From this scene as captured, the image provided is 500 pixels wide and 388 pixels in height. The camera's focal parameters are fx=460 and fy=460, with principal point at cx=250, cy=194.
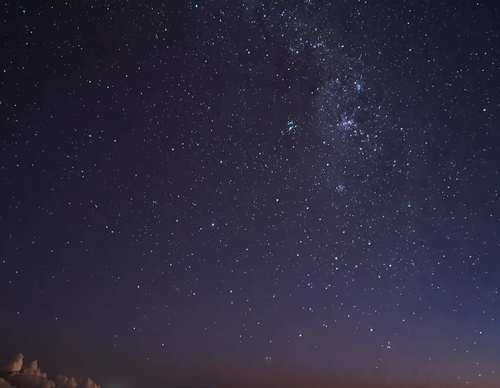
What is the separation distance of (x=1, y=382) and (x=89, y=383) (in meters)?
9.96

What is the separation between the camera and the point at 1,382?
53.8 m

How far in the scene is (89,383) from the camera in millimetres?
58031

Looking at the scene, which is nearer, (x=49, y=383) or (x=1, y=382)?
(x=1, y=382)

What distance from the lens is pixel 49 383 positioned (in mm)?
64062

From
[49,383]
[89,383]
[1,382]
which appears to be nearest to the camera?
[1,382]

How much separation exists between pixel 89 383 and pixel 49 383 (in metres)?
10.1

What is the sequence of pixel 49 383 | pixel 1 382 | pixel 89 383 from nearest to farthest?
pixel 1 382
pixel 89 383
pixel 49 383

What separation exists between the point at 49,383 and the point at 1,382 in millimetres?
11222

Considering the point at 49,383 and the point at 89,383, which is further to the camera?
the point at 49,383

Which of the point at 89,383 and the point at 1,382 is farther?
the point at 89,383
